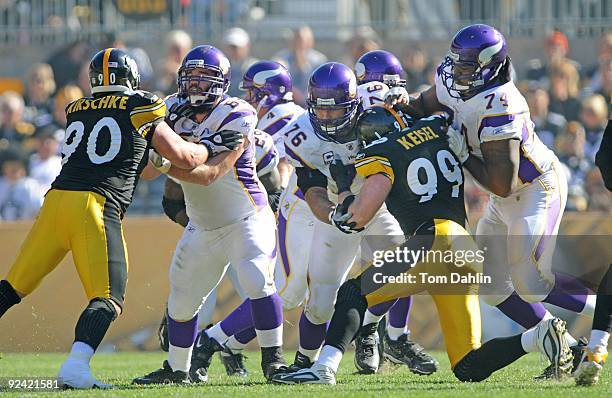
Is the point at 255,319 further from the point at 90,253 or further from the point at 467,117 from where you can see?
the point at 467,117

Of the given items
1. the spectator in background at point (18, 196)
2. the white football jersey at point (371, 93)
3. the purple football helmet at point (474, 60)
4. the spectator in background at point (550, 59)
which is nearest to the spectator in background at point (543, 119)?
the spectator in background at point (550, 59)

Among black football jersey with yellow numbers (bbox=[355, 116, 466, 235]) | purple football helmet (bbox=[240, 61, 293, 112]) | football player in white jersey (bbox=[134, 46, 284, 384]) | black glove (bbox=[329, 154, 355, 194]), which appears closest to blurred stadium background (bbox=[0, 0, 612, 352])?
purple football helmet (bbox=[240, 61, 293, 112])

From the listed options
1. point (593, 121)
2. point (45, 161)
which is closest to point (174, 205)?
point (45, 161)

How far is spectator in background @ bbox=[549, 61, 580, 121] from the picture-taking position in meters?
13.2

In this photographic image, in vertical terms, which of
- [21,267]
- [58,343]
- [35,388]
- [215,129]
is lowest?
[58,343]

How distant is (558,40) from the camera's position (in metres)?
13.6

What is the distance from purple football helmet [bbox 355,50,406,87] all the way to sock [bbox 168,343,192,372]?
2512mm

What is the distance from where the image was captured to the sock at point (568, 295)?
306 inches

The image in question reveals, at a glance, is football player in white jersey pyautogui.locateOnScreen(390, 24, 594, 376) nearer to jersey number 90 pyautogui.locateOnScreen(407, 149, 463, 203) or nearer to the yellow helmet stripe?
jersey number 90 pyautogui.locateOnScreen(407, 149, 463, 203)

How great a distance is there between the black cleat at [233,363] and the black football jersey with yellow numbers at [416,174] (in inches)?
75.8

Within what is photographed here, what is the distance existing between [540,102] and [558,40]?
3.49 feet

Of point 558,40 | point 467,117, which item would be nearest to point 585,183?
point 558,40

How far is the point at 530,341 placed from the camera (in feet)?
21.6

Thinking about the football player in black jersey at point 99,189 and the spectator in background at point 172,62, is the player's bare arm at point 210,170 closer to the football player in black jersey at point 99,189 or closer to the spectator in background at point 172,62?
the football player in black jersey at point 99,189
